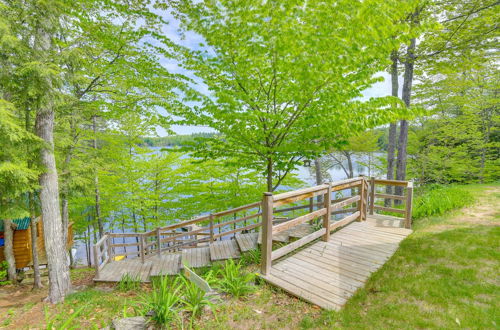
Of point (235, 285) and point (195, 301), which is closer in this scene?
point (195, 301)

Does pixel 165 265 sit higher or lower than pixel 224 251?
lower

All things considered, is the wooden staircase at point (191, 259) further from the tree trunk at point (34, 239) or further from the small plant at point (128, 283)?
the tree trunk at point (34, 239)

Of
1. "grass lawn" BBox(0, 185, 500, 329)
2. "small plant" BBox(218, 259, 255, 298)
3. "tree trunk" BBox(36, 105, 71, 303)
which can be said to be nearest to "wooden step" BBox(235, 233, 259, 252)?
"grass lawn" BBox(0, 185, 500, 329)

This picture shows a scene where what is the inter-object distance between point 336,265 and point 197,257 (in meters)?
4.63

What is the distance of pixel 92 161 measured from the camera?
9.94 meters

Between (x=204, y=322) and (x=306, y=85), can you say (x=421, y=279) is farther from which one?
(x=306, y=85)

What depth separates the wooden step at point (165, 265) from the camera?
280 inches

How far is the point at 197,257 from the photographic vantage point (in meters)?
7.25

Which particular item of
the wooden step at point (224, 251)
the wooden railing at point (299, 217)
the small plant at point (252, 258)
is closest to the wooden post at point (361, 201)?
the wooden railing at point (299, 217)

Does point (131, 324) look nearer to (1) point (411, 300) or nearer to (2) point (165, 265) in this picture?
(1) point (411, 300)

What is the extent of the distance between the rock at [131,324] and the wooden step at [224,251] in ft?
12.1

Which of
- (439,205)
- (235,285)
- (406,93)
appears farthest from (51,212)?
(406,93)

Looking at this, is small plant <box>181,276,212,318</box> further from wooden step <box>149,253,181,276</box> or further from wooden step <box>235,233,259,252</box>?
wooden step <box>149,253,181,276</box>

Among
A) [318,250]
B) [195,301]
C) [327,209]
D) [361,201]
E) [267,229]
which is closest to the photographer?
[195,301]
